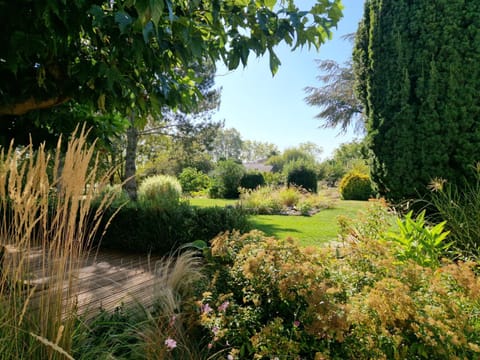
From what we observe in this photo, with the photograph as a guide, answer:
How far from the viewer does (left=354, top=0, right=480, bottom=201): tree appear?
130 inches

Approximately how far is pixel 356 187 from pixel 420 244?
10827mm

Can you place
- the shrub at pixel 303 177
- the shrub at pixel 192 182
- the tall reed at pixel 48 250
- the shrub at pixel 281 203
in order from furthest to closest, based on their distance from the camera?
the shrub at pixel 192 182, the shrub at pixel 303 177, the shrub at pixel 281 203, the tall reed at pixel 48 250

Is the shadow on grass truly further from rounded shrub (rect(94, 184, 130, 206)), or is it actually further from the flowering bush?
the flowering bush

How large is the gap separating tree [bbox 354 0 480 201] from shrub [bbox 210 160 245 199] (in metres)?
10.7

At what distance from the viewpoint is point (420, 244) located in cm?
253

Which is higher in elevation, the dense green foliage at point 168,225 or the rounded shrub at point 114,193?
the rounded shrub at point 114,193

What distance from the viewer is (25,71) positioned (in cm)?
245

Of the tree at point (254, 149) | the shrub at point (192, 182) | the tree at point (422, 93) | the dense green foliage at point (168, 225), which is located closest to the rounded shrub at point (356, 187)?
the shrub at point (192, 182)

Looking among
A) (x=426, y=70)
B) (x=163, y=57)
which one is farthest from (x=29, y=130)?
(x=426, y=70)

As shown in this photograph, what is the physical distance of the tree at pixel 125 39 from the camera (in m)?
1.64

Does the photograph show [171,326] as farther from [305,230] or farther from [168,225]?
[305,230]

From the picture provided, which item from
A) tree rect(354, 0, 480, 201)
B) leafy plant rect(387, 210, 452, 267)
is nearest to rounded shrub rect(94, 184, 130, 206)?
leafy plant rect(387, 210, 452, 267)

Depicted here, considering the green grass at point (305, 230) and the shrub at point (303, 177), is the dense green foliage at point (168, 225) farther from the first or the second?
the shrub at point (303, 177)

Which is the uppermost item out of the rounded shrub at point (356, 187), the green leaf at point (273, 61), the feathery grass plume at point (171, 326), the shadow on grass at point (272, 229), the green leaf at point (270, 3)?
the green leaf at point (270, 3)
